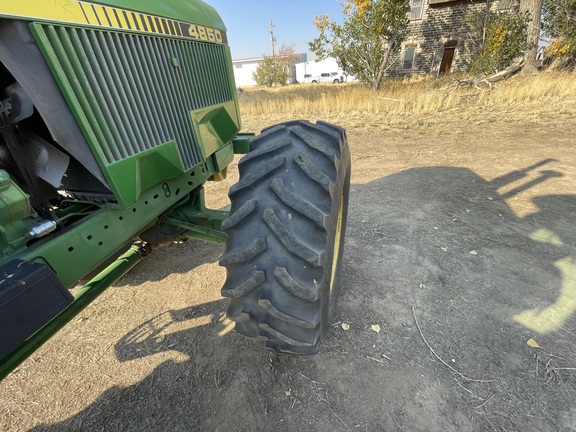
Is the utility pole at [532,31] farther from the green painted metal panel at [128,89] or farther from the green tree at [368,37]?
the green painted metal panel at [128,89]

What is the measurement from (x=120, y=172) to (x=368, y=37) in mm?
14576

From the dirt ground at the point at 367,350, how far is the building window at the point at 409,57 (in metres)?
21.2

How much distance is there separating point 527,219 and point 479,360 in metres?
2.27

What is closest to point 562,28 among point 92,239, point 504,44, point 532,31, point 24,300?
point 532,31

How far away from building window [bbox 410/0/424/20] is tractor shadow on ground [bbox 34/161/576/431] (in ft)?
72.3

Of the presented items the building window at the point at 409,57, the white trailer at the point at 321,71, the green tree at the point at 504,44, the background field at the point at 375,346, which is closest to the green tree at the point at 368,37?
the green tree at the point at 504,44

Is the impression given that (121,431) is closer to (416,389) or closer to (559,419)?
(416,389)

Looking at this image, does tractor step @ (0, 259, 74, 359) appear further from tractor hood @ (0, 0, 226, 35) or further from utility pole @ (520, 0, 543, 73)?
utility pole @ (520, 0, 543, 73)

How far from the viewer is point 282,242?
1378 millimetres

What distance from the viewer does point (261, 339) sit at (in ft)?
5.17

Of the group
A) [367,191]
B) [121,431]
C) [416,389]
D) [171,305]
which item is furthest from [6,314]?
[367,191]

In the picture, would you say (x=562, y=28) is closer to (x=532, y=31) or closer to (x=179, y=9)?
(x=532, y=31)

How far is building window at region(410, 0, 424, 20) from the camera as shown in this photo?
19531 mm

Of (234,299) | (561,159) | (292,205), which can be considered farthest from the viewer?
(561,159)
